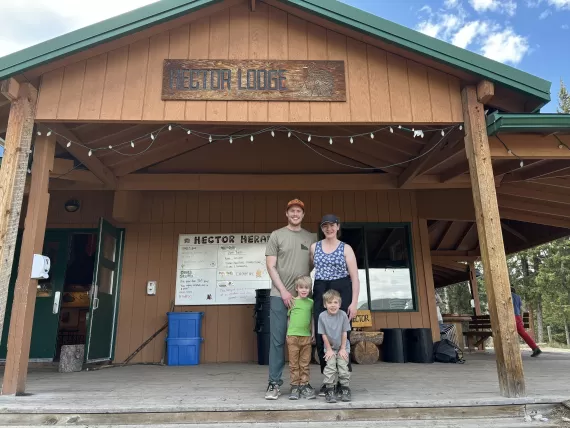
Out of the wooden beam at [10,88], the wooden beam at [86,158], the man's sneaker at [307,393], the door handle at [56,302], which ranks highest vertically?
Answer: the wooden beam at [10,88]

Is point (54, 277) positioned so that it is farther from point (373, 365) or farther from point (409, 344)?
point (409, 344)

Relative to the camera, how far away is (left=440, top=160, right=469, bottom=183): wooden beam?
16.8ft

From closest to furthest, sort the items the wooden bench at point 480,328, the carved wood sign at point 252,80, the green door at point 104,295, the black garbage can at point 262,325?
the carved wood sign at point 252,80 < the green door at point 104,295 < the black garbage can at point 262,325 < the wooden bench at point 480,328

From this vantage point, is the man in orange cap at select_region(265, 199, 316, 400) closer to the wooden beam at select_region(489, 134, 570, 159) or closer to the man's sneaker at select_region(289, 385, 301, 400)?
the man's sneaker at select_region(289, 385, 301, 400)

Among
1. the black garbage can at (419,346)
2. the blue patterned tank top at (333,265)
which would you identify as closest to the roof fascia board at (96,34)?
the blue patterned tank top at (333,265)

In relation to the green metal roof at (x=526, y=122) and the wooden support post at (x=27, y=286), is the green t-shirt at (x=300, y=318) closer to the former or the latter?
the wooden support post at (x=27, y=286)

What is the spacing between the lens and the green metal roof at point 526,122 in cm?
349

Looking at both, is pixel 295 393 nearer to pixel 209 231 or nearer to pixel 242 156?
pixel 209 231

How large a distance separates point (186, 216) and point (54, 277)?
208 centimetres

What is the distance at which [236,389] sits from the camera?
3.36 meters

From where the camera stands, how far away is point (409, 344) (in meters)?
5.70

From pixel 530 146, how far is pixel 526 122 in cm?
46

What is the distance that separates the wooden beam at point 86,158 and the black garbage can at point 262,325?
2.52 metres

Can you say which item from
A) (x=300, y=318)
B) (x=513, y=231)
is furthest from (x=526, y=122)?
(x=513, y=231)
